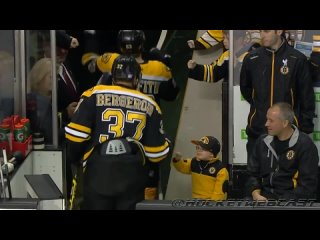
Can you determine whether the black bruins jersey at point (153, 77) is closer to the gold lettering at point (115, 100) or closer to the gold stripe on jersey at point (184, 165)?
the gold stripe on jersey at point (184, 165)

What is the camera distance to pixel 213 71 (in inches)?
232

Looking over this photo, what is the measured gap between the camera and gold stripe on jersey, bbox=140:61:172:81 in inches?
229

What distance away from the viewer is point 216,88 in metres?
6.51

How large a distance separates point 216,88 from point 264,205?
10.7 feet

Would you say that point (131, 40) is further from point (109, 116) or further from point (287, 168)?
point (287, 168)

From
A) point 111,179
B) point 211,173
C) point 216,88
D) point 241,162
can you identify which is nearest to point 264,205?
point 111,179

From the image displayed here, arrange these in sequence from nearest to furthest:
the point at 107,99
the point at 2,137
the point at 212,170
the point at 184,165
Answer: the point at 107,99, the point at 2,137, the point at 212,170, the point at 184,165

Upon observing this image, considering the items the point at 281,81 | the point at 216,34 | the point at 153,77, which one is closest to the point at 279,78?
the point at 281,81

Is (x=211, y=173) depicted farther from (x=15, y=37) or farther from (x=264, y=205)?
(x=264, y=205)

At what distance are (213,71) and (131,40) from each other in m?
0.70

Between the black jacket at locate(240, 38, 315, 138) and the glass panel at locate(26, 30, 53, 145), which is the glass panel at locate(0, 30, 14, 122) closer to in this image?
the glass panel at locate(26, 30, 53, 145)

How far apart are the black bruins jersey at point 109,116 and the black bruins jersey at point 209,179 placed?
743 millimetres

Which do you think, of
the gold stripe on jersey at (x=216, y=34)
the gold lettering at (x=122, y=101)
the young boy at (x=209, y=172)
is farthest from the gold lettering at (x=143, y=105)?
the gold stripe on jersey at (x=216, y=34)

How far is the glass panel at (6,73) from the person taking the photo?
5273 millimetres
